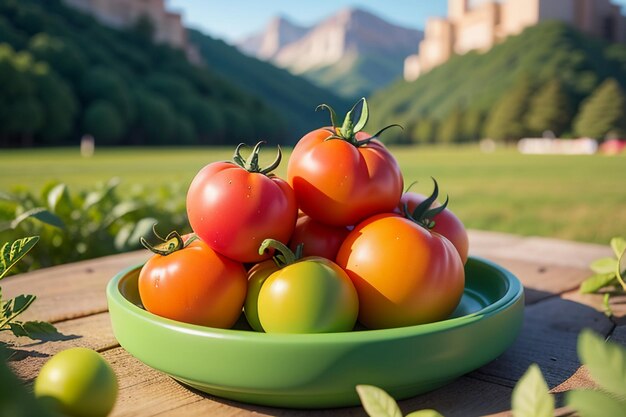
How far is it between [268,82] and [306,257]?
76.8 metres

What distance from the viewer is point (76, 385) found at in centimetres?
59

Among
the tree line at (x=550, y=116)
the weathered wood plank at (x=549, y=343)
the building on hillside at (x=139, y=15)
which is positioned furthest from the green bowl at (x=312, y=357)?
the building on hillside at (x=139, y=15)

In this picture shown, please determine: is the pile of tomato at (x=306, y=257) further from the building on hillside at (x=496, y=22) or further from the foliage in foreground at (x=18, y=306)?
the building on hillside at (x=496, y=22)

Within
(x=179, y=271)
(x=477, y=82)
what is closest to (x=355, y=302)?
(x=179, y=271)

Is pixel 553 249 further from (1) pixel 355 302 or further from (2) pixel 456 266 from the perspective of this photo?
(1) pixel 355 302

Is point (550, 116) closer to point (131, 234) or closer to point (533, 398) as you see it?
point (131, 234)

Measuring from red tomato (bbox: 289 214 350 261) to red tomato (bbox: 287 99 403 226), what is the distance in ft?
0.05

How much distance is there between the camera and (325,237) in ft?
2.97

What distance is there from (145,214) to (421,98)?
63220 mm

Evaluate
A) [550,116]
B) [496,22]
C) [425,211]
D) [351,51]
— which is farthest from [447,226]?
[351,51]

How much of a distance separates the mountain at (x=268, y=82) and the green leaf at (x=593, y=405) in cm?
6505

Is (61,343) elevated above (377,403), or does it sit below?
below

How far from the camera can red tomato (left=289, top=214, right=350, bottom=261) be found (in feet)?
2.94

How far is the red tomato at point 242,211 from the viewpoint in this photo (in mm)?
798
